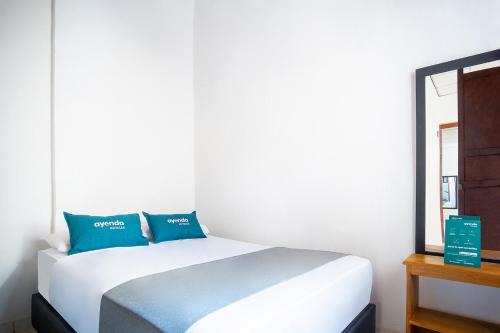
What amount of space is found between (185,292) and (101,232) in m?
1.36

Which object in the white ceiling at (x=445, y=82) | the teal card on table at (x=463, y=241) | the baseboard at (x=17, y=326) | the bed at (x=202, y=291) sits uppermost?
the white ceiling at (x=445, y=82)

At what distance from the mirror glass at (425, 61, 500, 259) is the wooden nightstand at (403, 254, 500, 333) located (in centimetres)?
25

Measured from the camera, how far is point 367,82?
2.37 m

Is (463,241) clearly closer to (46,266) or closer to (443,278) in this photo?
(443,278)

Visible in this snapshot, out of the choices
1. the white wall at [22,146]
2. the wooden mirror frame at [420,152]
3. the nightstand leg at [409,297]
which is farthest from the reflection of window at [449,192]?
the white wall at [22,146]

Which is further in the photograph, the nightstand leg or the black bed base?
the nightstand leg

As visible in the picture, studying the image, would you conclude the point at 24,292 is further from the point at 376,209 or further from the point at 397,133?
the point at 397,133

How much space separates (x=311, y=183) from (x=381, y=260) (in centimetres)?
83

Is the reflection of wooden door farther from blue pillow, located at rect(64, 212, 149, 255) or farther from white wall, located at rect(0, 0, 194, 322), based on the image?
white wall, located at rect(0, 0, 194, 322)

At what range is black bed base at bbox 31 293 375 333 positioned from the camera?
1.72 meters

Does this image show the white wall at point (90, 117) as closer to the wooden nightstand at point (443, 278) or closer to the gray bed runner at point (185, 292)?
the gray bed runner at point (185, 292)

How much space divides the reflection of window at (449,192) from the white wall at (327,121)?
0.66ft

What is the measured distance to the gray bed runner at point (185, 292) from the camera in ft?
3.81

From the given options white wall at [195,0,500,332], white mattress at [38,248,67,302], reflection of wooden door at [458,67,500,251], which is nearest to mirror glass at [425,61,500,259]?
reflection of wooden door at [458,67,500,251]
